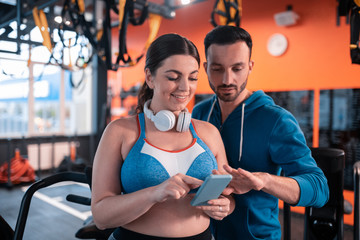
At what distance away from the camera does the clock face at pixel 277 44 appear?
13.8 ft

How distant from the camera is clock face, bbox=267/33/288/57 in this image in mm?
4218

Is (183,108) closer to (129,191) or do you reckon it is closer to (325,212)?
(129,191)

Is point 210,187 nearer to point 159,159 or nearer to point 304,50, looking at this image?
point 159,159

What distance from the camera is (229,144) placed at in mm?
1460

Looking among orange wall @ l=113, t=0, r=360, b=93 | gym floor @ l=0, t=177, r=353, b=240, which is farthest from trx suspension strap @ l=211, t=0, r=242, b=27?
gym floor @ l=0, t=177, r=353, b=240

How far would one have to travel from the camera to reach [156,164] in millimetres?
1054

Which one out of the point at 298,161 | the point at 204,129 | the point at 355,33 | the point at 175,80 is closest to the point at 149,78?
the point at 175,80

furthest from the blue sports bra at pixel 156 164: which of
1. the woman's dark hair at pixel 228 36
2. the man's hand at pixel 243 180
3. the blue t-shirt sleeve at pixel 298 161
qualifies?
the woman's dark hair at pixel 228 36

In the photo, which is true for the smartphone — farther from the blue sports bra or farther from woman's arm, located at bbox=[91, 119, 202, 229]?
the blue sports bra

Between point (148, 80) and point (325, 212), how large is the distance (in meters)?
1.32

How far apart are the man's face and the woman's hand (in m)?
0.63

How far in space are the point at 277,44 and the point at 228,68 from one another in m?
3.19

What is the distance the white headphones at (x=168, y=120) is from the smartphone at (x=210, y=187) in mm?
287

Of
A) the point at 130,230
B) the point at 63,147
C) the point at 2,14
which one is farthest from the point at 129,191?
the point at 63,147
